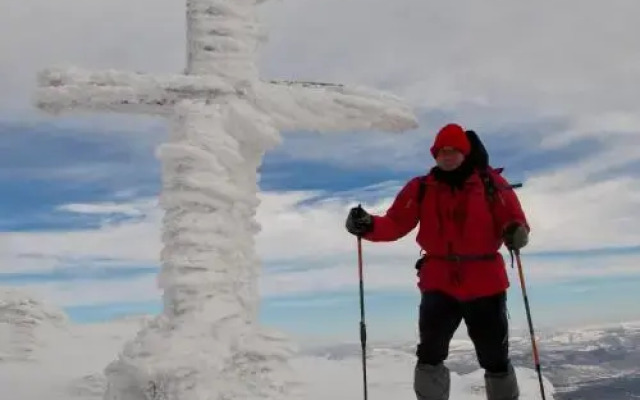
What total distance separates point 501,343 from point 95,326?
12159mm

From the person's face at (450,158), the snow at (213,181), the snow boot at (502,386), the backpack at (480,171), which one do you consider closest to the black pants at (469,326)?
the snow boot at (502,386)

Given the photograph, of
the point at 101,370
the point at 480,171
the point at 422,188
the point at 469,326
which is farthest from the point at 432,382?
the point at 101,370

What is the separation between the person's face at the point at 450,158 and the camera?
5.38 meters

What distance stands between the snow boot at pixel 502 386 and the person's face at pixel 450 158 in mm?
1487

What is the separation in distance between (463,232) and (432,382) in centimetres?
106

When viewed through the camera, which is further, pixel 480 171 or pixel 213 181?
pixel 213 181

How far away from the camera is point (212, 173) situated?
21.7 feet

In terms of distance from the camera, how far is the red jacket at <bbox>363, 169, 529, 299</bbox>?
17.3ft

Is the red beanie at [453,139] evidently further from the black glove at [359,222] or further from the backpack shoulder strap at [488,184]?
the black glove at [359,222]

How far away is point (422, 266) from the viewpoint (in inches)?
216

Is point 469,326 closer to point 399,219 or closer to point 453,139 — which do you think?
point 399,219

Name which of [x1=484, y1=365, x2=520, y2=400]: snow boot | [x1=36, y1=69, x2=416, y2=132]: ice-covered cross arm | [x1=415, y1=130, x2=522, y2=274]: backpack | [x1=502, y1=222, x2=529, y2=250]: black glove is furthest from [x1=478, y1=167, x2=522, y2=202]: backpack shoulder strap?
[x1=36, y1=69, x2=416, y2=132]: ice-covered cross arm

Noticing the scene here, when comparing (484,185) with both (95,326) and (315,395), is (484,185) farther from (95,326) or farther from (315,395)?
(95,326)

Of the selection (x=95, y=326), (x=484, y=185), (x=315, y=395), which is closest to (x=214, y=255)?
(x=484, y=185)
